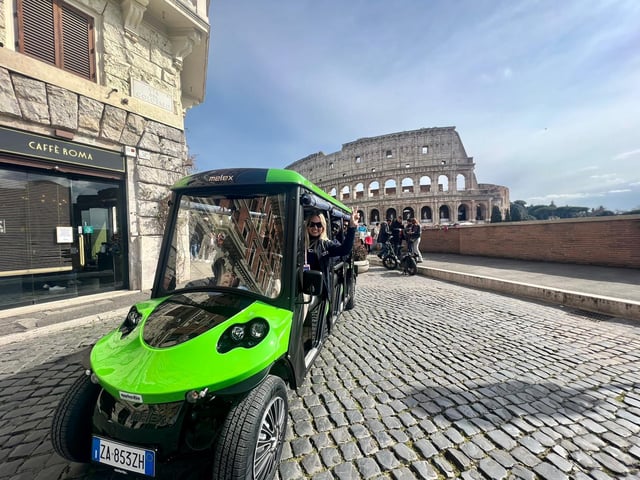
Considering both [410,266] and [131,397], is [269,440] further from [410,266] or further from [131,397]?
[410,266]

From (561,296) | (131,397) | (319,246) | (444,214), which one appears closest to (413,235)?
(561,296)

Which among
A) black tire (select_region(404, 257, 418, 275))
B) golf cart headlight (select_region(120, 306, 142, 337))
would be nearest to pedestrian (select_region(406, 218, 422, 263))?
black tire (select_region(404, 257, 418, 275))

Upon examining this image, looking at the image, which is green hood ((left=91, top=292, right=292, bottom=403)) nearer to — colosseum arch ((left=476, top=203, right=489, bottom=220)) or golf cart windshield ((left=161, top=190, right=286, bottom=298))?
golf cart windshield ((left=161, top=190, right=286, bottom=298))

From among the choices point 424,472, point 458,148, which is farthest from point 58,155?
point 458,148

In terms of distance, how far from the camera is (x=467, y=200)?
49.5 metres

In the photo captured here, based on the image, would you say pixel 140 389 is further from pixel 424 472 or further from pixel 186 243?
pixel 424 472

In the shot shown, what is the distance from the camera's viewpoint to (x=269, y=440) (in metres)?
1.77

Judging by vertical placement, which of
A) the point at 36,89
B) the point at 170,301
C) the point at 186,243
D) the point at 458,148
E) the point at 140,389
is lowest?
the point at 140,389

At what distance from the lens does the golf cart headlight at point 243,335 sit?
173 cm

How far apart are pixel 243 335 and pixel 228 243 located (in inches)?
36.3

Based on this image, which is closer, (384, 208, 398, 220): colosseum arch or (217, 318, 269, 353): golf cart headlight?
(217, 318, 269, 353): golf cart headlight

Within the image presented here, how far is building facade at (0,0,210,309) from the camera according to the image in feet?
18.9

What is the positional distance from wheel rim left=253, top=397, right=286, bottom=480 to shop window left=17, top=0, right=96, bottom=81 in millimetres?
9177

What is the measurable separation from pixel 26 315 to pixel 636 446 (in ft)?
31.0
